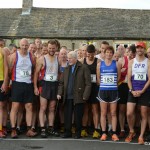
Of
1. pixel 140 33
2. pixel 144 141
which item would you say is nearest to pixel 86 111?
pixel 144 141

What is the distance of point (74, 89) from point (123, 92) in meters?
1.14

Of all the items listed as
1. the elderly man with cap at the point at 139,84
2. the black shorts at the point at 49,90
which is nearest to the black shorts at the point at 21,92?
the black shorts at the point at 49,90

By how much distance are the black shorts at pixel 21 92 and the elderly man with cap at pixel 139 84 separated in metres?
2.22

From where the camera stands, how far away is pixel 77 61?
29.9 ft

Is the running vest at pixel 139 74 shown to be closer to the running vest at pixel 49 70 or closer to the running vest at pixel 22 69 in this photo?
the running vest at pixel 49 70

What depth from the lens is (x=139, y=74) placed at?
27.8ft

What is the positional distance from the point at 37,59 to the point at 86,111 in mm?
1662

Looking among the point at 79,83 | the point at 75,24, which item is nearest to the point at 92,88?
the point at 79,83

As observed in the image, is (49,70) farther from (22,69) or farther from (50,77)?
(22,69)

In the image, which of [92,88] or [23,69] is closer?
[23,69]

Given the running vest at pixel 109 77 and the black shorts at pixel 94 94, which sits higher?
the running vest at pixel 109 77

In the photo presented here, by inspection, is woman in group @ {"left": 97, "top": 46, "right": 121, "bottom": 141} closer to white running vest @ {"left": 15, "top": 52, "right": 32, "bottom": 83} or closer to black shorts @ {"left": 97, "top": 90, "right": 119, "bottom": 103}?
black shorts @ {"left": 97, "top": 90, "right": 119, "bottom": 103}

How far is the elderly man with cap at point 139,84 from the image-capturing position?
8398 millimetres

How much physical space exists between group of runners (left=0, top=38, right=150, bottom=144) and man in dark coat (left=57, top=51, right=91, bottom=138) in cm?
15
